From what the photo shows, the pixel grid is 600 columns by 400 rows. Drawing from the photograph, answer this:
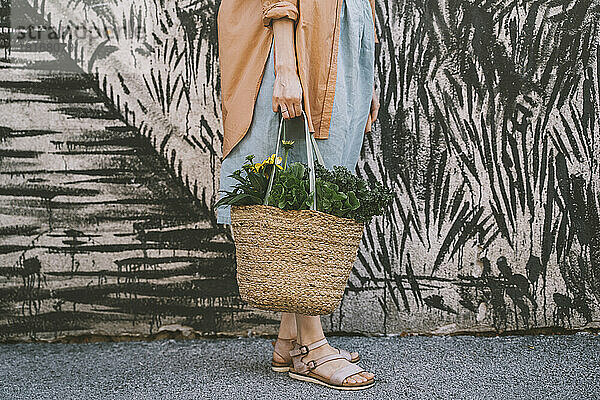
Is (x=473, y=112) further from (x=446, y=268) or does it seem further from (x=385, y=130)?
(x=446, y=268)

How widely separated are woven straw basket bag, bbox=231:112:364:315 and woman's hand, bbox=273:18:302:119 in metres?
0.17

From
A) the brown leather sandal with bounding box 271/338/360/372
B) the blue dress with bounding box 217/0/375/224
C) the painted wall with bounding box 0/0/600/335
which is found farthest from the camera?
the painted wall with bounding box 0/0/600/335

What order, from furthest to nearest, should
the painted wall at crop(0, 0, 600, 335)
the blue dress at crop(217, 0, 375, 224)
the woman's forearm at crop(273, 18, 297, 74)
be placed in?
the painted wall at crop(0, 0, 600, 335) < the blue dress at crop(217, 0, 375, 224) < the woman's forearm at crop(273, 18, 297, 74)

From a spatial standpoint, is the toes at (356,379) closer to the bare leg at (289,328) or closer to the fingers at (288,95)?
the bare leg at (289,328)

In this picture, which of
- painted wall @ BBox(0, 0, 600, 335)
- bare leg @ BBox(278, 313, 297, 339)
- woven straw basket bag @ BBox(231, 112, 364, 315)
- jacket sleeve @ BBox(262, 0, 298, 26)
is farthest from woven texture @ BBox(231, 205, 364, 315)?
painted wall @ BBox(0, 0, 600, 335)

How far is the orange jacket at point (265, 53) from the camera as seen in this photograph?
2.31 meters

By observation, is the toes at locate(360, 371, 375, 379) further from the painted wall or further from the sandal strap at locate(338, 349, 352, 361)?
the painted wall

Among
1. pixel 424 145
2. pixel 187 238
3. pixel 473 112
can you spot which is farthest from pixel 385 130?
pixel 187 238

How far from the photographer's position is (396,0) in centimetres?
308

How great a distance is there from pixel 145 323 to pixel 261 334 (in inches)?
20.8

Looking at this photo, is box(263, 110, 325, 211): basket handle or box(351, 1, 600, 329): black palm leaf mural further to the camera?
box(351, 1, 600, 329): black palm leaf mural

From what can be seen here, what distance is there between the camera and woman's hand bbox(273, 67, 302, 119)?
2264 mm

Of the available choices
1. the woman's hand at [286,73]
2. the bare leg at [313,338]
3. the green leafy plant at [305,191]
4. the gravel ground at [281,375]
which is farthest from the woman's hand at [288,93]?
the gravel ground at [281,375]

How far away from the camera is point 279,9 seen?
7.37 ft
